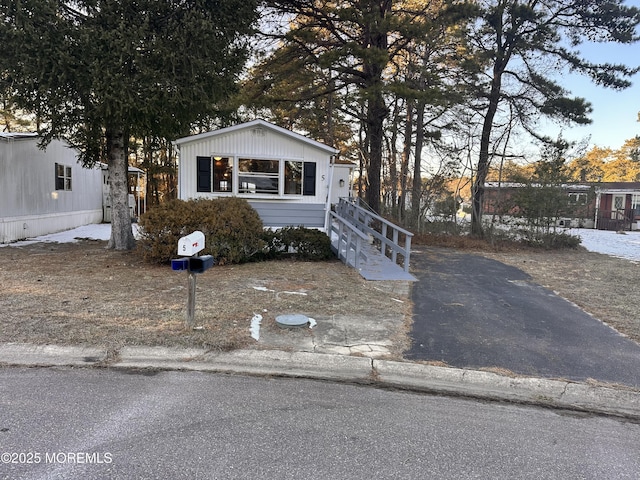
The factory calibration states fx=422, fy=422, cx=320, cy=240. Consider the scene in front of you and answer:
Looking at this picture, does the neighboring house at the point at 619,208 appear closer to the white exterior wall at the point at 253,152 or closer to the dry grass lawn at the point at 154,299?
the white exterior wall at the point at 253,152

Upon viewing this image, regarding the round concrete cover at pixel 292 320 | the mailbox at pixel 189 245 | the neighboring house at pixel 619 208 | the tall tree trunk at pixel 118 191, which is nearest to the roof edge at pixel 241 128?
the tall tree trunk at pixel 118 191

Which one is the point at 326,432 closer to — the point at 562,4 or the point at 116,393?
the point at 116,393

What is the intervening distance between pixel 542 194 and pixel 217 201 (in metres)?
11.7

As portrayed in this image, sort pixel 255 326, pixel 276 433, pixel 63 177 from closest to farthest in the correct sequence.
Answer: pixel 276 433 → pixel 255 326 → pixel 63 177

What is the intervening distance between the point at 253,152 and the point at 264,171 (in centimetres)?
63

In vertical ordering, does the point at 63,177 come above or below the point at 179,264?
above

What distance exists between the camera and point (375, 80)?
12.9 m

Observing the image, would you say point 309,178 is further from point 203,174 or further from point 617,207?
point 617,207

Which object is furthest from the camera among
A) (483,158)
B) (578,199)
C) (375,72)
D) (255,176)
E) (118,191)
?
(578,199)

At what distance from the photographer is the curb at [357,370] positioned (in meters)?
3.49

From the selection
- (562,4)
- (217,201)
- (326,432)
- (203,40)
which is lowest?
(326,432)

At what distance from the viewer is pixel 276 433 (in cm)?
276

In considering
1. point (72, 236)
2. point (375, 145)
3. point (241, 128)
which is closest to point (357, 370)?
point (241, 128)

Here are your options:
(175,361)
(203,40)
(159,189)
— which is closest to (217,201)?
(203,40)
